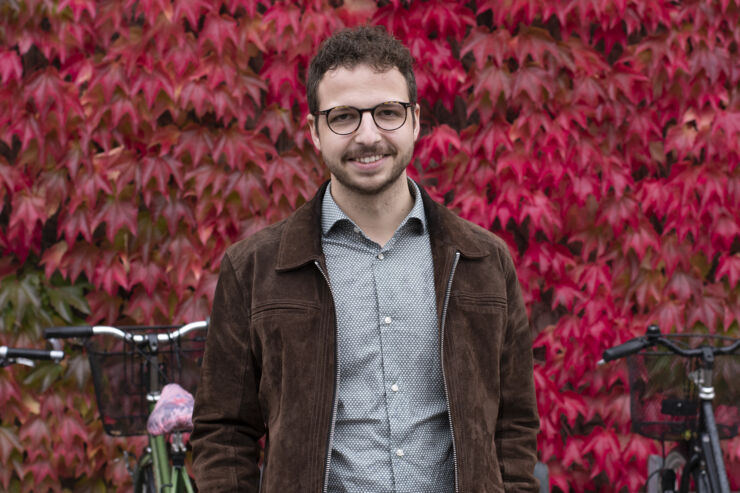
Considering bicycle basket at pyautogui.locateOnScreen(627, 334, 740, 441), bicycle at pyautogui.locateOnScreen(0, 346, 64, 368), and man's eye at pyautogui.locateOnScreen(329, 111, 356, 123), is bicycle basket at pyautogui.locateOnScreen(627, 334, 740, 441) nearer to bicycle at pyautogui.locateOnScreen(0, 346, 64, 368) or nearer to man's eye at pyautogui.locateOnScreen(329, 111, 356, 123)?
man's eye at pyautogui.locateOnScreen(329, 111, 356, 123)

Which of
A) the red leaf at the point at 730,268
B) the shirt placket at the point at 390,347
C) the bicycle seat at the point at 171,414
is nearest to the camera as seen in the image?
the shirt placket at the point at 390,347

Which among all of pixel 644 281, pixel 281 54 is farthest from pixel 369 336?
pixel 644 281

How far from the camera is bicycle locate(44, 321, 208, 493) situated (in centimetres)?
308

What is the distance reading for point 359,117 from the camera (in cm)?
188

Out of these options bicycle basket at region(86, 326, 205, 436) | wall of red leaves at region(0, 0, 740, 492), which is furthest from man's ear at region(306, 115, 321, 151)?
wall of red leaves at region(0, 0, 740, 492)

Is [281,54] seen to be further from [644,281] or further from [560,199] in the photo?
[644,281]

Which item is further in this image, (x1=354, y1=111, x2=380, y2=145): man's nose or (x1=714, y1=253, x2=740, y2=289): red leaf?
(x1=714, y1=253, x2=740, y2=289): red leaf

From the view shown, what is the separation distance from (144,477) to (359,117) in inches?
84.3

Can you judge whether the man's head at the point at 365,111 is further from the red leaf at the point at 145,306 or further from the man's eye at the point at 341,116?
the red leaf at the point at 145,306

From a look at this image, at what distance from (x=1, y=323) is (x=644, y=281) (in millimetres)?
2981

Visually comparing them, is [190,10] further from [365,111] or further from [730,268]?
[730,268]

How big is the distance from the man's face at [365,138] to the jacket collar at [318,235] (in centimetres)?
16

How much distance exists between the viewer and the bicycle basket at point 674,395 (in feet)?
10.9

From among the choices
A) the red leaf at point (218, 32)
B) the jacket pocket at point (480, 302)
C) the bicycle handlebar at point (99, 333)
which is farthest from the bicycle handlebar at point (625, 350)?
the red leaf at point (218, 32)
